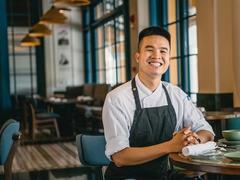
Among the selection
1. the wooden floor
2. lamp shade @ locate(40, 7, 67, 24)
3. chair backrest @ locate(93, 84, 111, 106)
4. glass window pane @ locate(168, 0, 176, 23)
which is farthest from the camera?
chair backrest @ locate(93, 84, 111, 106)

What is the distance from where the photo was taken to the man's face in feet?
6.63

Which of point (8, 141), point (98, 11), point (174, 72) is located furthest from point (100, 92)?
point (8, 141)

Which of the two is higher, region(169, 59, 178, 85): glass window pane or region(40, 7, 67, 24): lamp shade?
region(40, 7, 67, 24): lamp shade

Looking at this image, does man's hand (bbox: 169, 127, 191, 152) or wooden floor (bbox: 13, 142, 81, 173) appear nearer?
man's hand (bbox: 169, 127, 191, 152)

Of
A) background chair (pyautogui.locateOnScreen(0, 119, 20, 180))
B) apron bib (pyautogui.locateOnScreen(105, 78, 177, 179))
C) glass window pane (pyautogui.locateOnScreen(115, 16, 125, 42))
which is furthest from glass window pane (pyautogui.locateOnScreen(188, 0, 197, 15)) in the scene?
apron bib (pyautogui.locateOnScreen(105, 78, 177, 179))

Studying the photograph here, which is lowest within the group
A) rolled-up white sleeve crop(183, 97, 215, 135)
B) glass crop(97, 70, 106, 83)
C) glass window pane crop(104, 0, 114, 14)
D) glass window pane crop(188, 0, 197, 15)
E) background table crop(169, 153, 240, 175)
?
background table crop(169, 153, 240, 175)

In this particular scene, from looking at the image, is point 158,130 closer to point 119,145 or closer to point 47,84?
point 119,145

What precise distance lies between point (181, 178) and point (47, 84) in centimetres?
1005

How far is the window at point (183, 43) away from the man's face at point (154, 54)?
13.2ft

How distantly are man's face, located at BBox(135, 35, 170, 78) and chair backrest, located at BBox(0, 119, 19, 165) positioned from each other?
1500mm

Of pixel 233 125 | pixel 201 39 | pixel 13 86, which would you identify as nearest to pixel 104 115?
pixel 233 125

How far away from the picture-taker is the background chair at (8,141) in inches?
124

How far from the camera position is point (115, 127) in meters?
1.96

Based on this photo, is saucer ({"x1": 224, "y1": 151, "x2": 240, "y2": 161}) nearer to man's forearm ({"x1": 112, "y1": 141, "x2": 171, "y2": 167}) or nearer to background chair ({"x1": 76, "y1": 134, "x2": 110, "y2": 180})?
man's forearm ({"x1": 112, "y1": 141, "x2": 171, "y2": 167})
